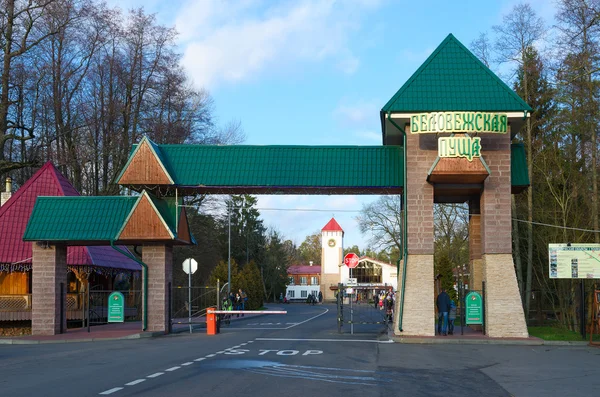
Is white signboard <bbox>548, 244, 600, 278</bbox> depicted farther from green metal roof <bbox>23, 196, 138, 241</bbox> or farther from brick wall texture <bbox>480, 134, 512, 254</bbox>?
green metal roof <bbox>23, 196, 138, 241</bbox>

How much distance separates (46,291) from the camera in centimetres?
2903

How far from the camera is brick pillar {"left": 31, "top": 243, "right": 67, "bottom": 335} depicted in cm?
2897

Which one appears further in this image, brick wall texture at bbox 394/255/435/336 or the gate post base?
brick wall texture at bbox 394/255/435/336

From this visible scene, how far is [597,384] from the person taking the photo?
13.7m

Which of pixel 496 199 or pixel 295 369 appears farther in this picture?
pixel 496 199

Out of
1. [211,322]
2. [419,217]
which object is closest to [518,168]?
[419,217]

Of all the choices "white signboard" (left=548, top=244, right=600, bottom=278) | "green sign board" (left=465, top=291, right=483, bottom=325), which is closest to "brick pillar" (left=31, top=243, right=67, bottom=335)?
"green sign board" (left=465, top=291, right=483, bottom=325)

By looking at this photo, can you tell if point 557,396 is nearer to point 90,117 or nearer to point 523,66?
point 523,66

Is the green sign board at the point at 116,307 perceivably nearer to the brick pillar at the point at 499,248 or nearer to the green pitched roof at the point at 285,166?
the green pitched roof at the point at 285,166

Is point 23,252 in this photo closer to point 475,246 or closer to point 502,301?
point 475,246

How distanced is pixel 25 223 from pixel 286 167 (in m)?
16.2

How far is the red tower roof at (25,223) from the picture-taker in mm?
34906

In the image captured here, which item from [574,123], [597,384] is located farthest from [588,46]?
[597,384]

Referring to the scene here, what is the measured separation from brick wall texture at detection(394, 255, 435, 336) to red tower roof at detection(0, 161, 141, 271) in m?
18.5
